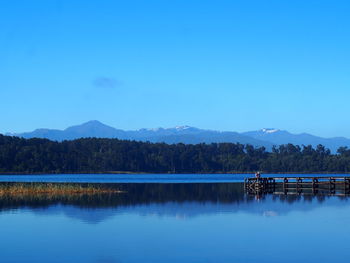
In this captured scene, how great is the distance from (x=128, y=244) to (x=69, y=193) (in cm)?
4162

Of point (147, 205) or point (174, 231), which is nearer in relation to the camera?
point (174, 231)

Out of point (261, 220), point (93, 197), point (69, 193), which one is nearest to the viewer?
point (261, 220)

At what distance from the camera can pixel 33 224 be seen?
42812 mm

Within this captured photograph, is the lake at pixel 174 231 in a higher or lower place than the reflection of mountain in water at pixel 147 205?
lower

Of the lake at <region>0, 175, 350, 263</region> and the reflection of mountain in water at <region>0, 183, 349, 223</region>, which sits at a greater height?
the reflection of mountain in water at <region>0, 183, 349, 223</region>

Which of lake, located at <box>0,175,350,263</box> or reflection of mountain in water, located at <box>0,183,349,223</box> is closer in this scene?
lake, located at <box>0,175,350,263</box>

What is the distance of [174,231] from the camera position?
3894cm

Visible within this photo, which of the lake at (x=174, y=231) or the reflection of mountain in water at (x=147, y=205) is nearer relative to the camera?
the lake at (x=174, y=231)

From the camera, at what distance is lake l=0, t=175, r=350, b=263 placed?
30125 millimetres

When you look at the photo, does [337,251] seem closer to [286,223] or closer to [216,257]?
[216,257]

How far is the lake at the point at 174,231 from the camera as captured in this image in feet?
98.8

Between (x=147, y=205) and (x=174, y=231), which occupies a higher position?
(x=147, y=205)

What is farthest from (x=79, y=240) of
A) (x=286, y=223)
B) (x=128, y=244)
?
(x=286, y=223)

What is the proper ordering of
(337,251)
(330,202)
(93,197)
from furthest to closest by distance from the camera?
(93,197), (330,202), (337,251)
